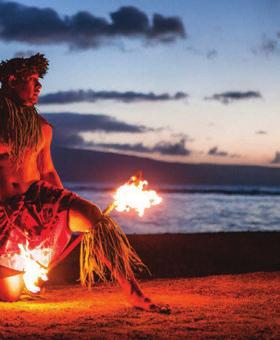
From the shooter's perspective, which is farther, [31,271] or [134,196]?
[31,271]

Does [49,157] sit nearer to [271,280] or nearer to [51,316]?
[51,316]

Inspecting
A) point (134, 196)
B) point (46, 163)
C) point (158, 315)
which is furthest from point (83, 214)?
point (158, 315)

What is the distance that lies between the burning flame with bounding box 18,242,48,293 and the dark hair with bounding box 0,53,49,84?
1709 mm

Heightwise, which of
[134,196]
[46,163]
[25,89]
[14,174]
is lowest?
[134,196]

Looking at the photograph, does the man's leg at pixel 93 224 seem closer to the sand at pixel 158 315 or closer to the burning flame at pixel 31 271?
the sand at pixel 158 315

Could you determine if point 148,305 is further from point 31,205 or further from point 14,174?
point 14,174

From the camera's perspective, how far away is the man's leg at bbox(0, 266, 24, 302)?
24.3 feet

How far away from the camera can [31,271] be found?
752 cm

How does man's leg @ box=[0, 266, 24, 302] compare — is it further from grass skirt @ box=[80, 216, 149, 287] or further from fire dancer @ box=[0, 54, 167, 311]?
grass skirt @ box=[80, 216, 149, 287]

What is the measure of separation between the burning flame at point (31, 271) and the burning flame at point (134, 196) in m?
0.98

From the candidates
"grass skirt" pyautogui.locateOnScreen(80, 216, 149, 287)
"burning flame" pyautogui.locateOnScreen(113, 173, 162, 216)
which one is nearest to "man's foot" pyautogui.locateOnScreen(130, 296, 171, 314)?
"grass skirt" pyautogui.locateOnScreen(80, 216, 149, 287)

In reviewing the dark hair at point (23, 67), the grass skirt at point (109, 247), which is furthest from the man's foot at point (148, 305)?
the dark hair at point (23, 67)

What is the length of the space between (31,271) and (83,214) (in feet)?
2.89

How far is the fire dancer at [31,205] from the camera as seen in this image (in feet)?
23.7
